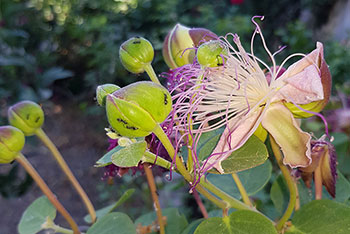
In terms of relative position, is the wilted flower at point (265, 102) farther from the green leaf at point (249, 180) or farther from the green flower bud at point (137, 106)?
the green leaf at point (249, 180)

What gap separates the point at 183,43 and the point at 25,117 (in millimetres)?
239

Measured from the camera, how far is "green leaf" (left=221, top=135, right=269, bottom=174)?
0.35 m

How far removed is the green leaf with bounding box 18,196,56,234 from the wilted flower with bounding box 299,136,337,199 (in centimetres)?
35

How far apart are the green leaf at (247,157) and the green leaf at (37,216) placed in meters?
0.29

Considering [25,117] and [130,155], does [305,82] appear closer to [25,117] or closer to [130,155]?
[130,155]

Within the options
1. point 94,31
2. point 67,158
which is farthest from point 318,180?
point 94,31

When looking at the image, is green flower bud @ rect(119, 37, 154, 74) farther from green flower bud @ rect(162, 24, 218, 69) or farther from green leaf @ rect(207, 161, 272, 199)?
A: green leaf @ rect(207, 161, 272, 199)

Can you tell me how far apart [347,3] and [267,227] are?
2.68 meters

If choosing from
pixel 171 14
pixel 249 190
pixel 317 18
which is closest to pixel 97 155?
pixel 171 14

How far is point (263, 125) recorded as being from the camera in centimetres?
36

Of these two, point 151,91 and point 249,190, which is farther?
point 249,190

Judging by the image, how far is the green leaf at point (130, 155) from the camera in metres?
0.32

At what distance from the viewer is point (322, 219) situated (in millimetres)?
393

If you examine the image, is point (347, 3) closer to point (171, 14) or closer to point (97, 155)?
point (171, 14)
